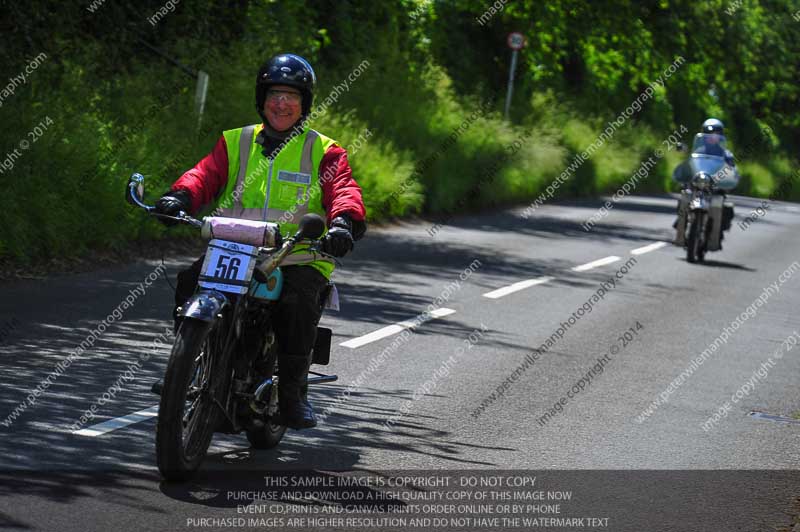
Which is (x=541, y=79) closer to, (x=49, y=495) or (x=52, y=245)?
(x=52, y=245)

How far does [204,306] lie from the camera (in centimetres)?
558

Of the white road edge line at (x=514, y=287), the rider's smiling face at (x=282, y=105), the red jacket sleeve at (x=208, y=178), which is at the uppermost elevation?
the rider's smiling face at (x=282, y=105)

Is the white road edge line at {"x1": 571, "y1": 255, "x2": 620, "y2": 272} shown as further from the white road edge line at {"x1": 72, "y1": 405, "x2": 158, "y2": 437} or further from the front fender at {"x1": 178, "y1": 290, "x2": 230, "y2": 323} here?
the front fender at {"x1": 178, "y1": 290, "x2": 230, "y2": 323}

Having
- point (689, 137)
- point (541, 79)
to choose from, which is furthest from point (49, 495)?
point (689, 137)

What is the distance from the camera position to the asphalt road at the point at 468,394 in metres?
6.05

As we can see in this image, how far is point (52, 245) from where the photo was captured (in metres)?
13.6

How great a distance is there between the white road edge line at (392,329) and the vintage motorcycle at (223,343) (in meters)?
3.95

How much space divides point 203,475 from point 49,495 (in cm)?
75

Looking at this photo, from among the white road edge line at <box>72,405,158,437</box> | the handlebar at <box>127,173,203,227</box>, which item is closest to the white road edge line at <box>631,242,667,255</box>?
the white road edge line at <box>72,405,158,437</box>

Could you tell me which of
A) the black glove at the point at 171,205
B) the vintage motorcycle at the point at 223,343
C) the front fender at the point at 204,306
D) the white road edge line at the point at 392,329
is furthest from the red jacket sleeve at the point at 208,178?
the white road edge line at the point at 392,329

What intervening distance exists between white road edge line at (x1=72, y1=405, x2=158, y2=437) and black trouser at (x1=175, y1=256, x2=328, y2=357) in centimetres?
88

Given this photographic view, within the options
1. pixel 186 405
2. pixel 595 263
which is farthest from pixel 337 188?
pixel 595 263

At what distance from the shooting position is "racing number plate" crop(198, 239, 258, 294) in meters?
5.77

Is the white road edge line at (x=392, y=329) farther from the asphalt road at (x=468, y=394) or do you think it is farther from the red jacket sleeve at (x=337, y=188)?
the red jacket sleeve at (x=337, y=188)
